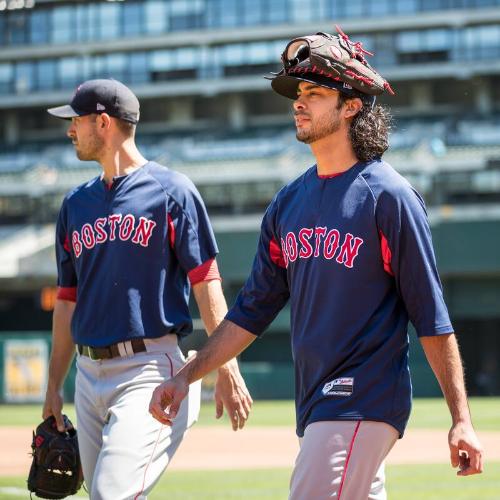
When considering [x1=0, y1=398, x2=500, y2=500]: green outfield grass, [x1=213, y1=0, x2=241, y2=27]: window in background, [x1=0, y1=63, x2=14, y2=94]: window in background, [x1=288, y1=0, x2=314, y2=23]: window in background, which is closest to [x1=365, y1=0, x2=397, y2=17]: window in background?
[x1=288, y1=0, x2=314, y2=23]: window in background

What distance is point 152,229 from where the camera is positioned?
216 inches

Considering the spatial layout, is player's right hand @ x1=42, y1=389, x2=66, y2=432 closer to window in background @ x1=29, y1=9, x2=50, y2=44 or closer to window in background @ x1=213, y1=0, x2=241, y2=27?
window in background @ x1=213, y1=0, x2=241, y2=27

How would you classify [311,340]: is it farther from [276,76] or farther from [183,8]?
[183,8]

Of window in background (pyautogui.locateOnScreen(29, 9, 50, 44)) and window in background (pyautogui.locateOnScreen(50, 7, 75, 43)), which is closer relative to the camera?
window in background (pyautogui.locateOnScreen(50, 7, 75, 43))

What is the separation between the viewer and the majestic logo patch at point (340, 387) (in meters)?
4.23

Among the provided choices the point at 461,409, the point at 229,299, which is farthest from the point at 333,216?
the point at 229,299

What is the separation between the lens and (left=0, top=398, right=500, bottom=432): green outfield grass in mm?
20484

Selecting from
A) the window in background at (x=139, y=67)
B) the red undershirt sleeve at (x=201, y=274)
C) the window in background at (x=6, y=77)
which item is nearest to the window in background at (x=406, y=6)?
the window in background at (x=139, y=67)

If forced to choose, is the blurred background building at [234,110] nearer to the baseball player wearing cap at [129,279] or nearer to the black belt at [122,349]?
the baseball player wearing cap at [129,279]

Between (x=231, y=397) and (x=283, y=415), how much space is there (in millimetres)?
18422

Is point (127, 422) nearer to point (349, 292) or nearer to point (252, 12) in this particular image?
point (349, 292)

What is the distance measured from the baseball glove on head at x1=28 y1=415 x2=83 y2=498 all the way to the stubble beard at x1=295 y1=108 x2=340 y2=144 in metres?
2.12

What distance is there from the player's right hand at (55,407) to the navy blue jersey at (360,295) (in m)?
1.76

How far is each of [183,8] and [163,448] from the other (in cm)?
5635
